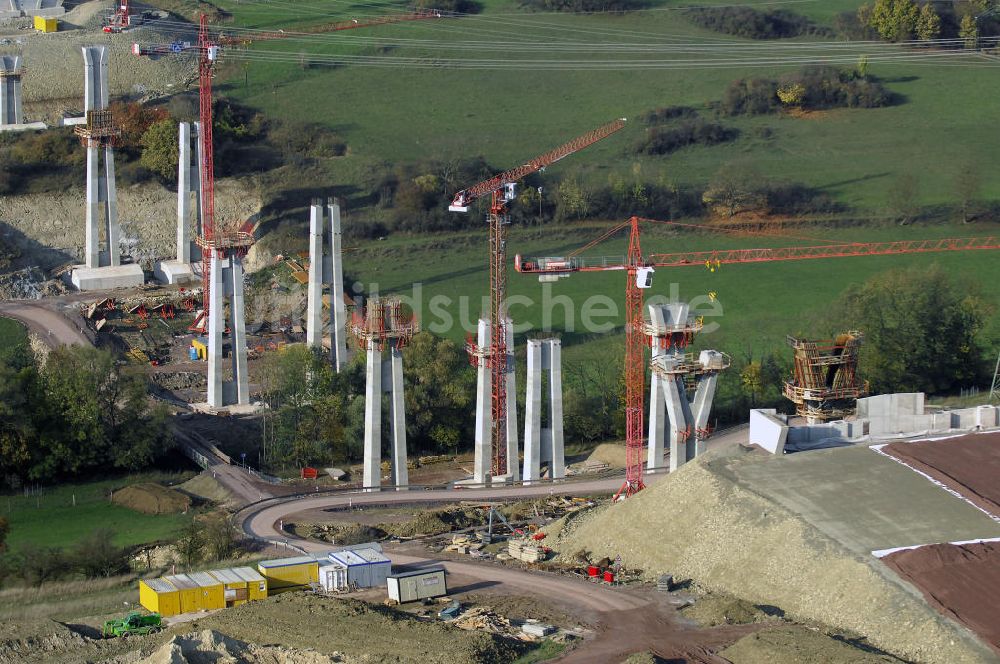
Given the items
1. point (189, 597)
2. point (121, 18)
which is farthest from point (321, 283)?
point (121, 18)

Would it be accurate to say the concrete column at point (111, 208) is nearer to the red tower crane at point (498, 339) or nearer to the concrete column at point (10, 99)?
the concrete column at point (10, 99)

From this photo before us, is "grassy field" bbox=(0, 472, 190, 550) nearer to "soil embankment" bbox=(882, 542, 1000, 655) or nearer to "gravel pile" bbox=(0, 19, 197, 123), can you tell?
"soil embankment" bbox=(882, 542, 1000, 655)

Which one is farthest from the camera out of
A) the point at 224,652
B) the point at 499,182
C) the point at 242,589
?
the point at 499,182

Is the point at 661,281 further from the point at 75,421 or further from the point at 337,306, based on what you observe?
the point at 75,421

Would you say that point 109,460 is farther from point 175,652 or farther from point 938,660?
point 938,660

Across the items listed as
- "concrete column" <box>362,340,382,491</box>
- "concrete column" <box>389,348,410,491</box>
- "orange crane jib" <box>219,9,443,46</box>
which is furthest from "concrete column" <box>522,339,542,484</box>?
"orange crane jib" <box>219,9,443,46</box>

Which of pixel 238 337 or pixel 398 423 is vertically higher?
pixel 238 337

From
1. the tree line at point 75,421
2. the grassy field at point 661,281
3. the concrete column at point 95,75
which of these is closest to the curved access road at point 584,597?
the tree line at point 75,421
